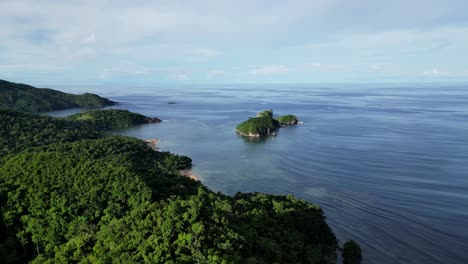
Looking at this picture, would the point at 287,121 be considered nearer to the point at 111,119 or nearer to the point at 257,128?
the point at 257,128

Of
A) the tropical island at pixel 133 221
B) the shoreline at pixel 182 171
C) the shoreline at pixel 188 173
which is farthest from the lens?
the shoreline at pixel 188 173

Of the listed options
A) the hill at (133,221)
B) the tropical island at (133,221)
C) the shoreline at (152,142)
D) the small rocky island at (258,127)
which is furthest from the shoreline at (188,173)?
the small rocky island at (258,127)

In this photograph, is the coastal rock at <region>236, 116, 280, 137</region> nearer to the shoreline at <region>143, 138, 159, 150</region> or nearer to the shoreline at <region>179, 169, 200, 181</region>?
the shoreline at <region>143, 138, 159, 150</region>

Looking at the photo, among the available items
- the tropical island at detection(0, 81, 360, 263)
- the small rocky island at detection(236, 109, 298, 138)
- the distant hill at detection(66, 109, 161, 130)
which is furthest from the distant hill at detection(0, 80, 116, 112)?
the tropical island at detection(0, 81, 360, 263)

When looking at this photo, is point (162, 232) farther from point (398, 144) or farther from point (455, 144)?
point (455, 144)

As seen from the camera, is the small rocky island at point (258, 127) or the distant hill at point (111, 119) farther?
the distant hill at point (111, 119)

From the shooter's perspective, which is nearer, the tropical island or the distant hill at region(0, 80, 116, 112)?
the tropical island

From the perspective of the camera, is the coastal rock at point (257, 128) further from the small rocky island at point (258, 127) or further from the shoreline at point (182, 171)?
the shoreline at point (182, 171)
